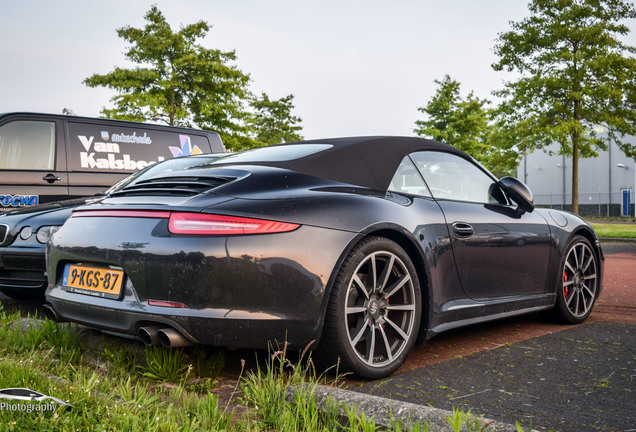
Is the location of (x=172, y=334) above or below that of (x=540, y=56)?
below

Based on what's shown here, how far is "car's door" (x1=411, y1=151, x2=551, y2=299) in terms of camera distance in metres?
4.00

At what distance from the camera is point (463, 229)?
13.1ft

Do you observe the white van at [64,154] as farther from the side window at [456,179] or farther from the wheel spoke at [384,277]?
the wheel spoke at [384,277]

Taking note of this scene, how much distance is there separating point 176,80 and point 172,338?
23390 mm

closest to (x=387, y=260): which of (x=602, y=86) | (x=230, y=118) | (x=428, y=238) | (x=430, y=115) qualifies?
(x=428, y=238)

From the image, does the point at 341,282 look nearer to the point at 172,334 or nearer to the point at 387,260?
the point at 387,260

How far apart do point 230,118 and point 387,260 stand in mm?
23981

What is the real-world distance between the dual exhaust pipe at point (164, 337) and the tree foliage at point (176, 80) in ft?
71.5

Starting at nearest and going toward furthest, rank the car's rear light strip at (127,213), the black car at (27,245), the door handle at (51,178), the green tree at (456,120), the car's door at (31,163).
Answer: the car's rear light strip at (127,213)
the black car at (27,245)
the car's door at (31,163)
the door handle at (51,178)
the green tree at (456,120)

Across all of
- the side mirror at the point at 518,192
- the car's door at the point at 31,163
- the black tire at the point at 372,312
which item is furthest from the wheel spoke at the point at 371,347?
the car's door at the point at 31,163

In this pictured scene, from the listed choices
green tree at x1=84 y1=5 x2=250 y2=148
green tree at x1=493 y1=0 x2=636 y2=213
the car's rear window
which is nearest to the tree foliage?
green tree at x1=84 y1=5 x2=250 y2=148

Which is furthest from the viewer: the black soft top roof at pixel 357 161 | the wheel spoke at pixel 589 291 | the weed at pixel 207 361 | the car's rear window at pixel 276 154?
the wheel spoke at pixel 589 291

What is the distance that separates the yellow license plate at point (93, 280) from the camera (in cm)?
318

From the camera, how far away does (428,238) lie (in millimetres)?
3691
